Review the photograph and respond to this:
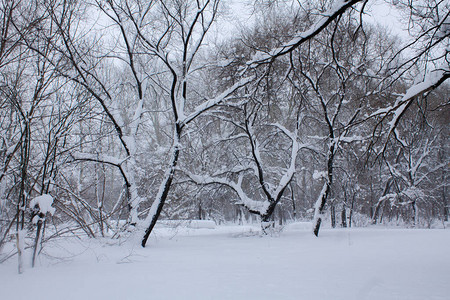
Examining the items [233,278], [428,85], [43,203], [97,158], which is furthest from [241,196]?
[428,85]

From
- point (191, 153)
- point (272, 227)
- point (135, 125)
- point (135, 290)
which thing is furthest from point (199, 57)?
point (135, 290)

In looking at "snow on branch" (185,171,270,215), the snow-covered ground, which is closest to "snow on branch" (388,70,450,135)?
the snow-covered ground

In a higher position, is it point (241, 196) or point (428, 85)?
point (428, 85)

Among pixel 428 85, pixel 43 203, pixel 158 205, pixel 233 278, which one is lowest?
pixel 233 278

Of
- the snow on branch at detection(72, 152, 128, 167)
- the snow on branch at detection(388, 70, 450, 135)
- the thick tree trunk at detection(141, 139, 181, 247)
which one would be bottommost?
the thick tree trunk at detection(141, 139, 181, 247)

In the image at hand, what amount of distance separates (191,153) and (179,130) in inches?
126

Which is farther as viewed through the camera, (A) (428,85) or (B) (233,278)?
(B) (233,278)

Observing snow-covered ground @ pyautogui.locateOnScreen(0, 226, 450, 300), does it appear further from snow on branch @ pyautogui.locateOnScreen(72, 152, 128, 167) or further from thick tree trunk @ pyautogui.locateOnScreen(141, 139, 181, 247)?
snow on branch @ pyautogui.locateOnScreen(72, 152, 128, 167)

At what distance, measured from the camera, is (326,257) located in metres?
5.38

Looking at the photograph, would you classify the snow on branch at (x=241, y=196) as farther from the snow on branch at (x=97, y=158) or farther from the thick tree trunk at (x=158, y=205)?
the snow on branch at (x=97, y=158)

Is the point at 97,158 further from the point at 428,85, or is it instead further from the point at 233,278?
the point at 428,85

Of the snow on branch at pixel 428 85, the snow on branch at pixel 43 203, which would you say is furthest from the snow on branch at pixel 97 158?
the snow on branch at pixel 428 85

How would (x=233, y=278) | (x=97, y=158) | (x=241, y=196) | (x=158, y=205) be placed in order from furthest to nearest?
1. (x=241, y=196)
2. (x=97, y=158)
3. (x=158, y=205)
4. (x=233, y=278)

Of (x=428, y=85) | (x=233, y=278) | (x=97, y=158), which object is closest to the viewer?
(x=428, y=85)
